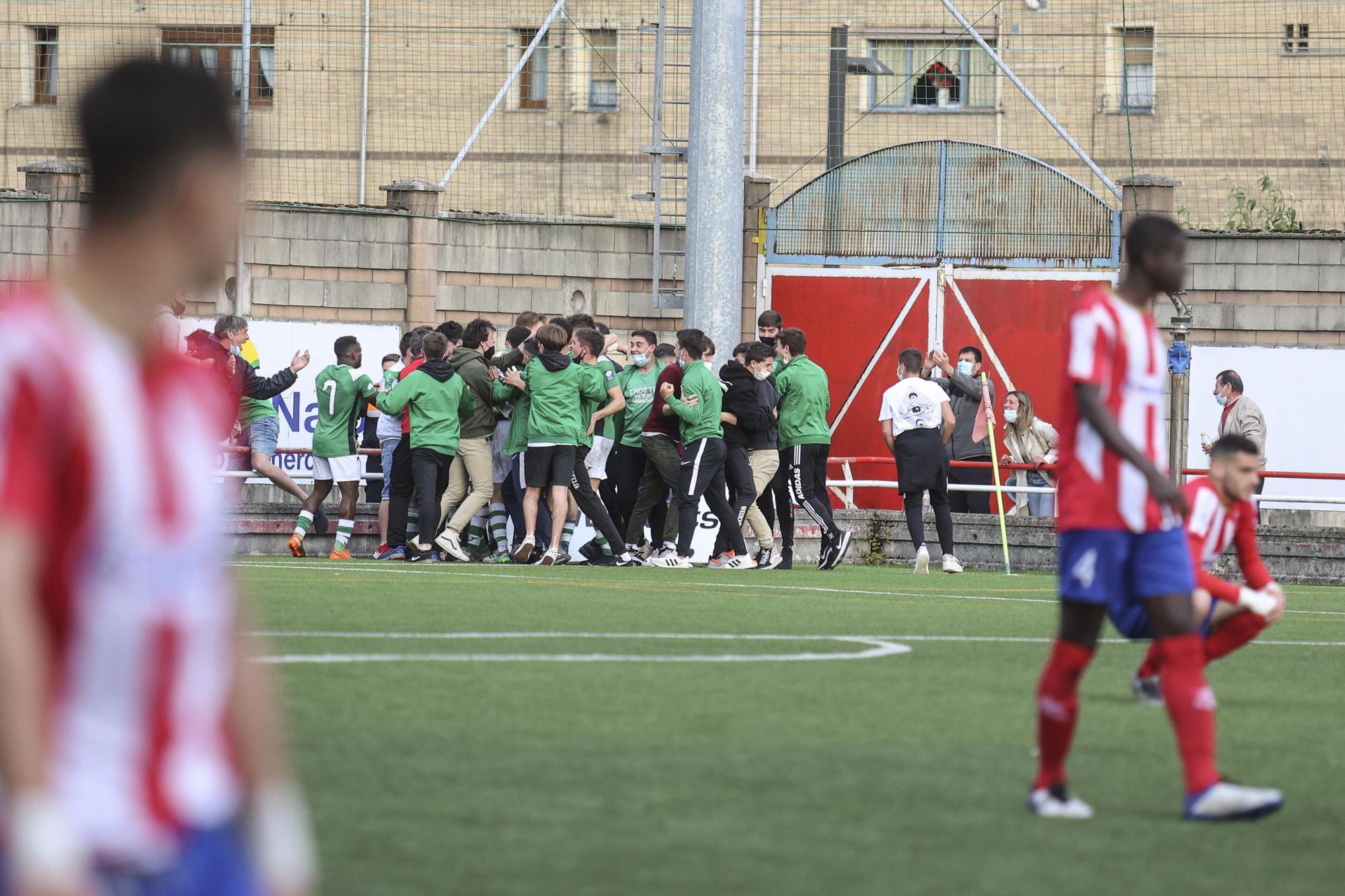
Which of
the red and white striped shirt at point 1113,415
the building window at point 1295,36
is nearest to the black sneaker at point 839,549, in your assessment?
the red and white striped shirt at point 1113,415

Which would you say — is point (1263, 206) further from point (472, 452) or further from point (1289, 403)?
point (472, 452)

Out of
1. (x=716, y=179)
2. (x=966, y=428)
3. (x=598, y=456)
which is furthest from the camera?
(x=716, y=179)

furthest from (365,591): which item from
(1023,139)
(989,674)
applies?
(1023,139)

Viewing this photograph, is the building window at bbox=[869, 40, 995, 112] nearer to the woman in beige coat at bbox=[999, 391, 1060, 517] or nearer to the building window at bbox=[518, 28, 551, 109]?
the building window at bbox=[518, 28, 551, 109]

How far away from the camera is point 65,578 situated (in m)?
2.27

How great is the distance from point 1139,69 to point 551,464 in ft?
62.8

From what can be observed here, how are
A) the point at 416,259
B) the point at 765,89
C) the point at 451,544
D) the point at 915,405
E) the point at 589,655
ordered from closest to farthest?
the point at 589,655
the point at 915,405
the point at 451,544
the point at 416,259
the point at 765,89

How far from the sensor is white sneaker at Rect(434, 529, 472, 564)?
18156 mm

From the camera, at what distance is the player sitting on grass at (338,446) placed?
18.4m

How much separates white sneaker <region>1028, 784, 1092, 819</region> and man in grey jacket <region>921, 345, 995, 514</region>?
15465 mm

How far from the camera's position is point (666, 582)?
15.7 metres

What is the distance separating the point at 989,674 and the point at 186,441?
24.6 ft

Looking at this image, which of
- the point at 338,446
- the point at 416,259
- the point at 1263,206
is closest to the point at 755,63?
the point at 1263,206

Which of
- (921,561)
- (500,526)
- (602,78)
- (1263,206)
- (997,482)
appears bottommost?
(921,561)
